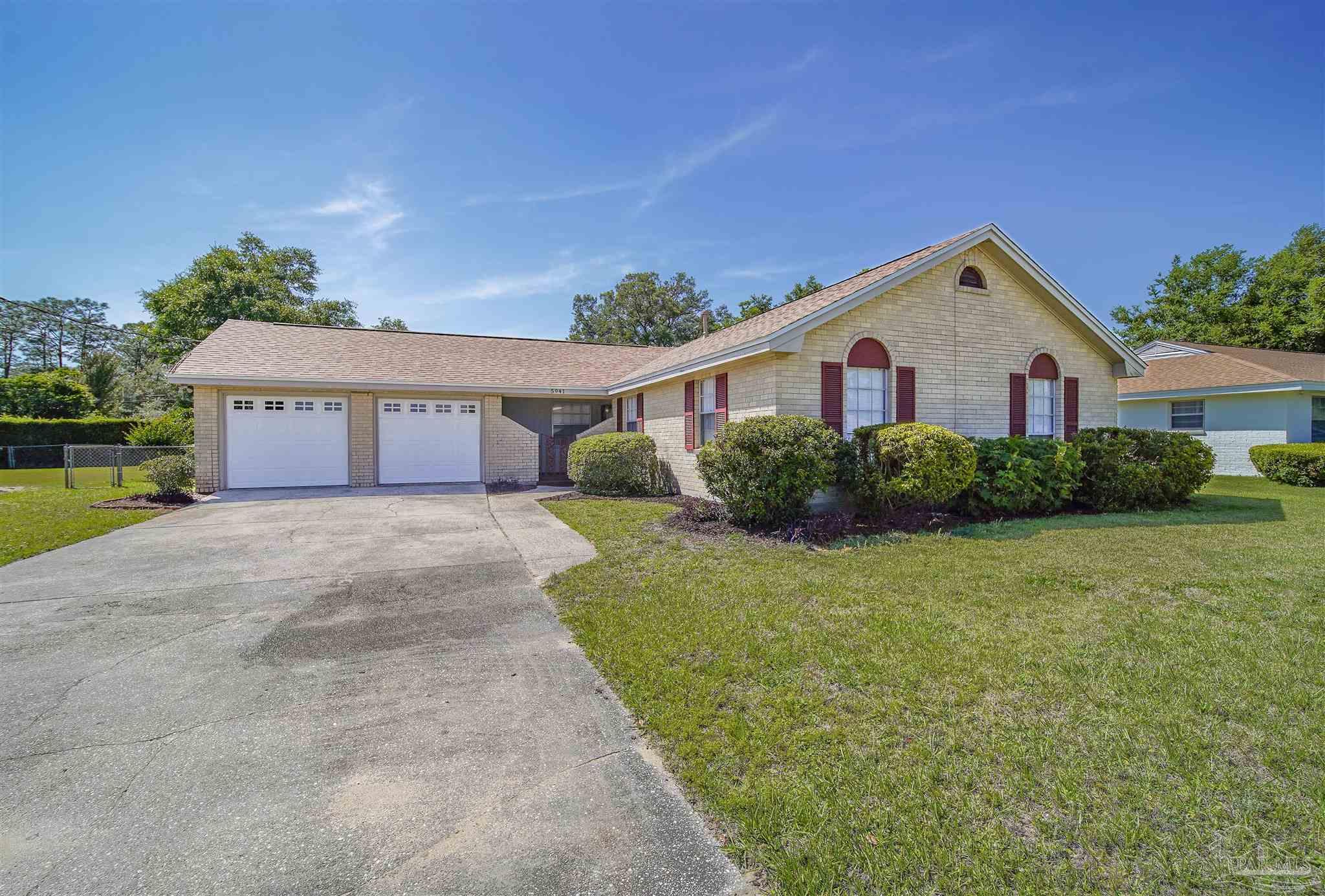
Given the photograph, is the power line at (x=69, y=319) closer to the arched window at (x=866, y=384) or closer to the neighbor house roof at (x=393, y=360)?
the neighbor house roof at (x=393, y=360)

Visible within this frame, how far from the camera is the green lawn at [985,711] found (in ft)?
6.97

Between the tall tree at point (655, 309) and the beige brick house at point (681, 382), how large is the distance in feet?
82.3

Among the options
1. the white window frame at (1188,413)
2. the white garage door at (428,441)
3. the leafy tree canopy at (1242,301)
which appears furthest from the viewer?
the leafy tree canopy at (1242,301)

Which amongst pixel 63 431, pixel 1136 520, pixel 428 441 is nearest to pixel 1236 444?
pixel 1136 520

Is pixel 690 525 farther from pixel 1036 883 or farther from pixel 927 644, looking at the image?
pixel 1036 883

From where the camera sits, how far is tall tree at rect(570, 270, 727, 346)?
4322 cm

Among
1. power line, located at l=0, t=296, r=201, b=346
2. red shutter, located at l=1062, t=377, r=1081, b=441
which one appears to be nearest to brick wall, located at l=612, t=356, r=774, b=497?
red shutter, located at l=1062, t=377, r=1081, b=441

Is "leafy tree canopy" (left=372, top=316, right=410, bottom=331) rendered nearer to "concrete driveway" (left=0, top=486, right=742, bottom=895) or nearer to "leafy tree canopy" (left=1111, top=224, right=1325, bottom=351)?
"concrete driveway" (left=0, top=486, right=742, bottom=895)

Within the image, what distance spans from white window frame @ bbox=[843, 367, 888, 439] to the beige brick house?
0.11 feet

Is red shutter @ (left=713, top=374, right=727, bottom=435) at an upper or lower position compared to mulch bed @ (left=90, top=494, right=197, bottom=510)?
upper

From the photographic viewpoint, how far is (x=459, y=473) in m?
15.7

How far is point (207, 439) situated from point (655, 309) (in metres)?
33.7

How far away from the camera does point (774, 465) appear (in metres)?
8.27

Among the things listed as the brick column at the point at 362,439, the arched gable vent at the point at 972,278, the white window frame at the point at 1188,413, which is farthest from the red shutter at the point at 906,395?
the white window frame at the point at 1188,413
